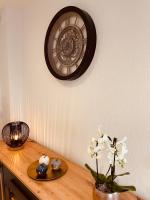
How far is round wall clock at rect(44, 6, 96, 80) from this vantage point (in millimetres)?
1374

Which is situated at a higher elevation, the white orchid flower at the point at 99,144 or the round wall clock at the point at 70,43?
the round wall clock at the point at 70,43

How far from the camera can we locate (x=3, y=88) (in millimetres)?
2385

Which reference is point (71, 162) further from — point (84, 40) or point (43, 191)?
point (84, 40)

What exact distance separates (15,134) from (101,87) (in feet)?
3.17

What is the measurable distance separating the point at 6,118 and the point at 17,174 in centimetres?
111

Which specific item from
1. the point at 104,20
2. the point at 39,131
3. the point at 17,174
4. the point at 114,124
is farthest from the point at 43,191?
the point at 104,20

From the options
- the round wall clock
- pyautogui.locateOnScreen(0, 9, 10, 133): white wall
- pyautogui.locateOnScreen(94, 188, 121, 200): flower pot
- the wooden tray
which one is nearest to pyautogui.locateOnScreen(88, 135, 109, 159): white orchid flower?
pyautogui.locateOnScreen(94, 188, 121, 200): flower pot

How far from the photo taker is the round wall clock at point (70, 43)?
137cm

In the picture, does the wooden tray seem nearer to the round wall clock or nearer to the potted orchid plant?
the potted orchid plant

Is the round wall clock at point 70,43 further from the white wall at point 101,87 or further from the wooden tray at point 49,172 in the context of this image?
the wooden tray at point 49,172

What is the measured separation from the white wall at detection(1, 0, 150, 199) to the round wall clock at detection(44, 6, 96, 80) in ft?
0.18

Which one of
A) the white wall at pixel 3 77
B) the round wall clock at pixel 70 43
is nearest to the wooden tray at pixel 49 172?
the round wall clock at pixel 70 43

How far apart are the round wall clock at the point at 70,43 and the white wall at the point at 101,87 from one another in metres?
Result: 0.05

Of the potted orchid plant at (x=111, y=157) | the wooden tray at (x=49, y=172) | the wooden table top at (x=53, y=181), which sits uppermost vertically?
the potted orchid plant at (x=111, y=157)
